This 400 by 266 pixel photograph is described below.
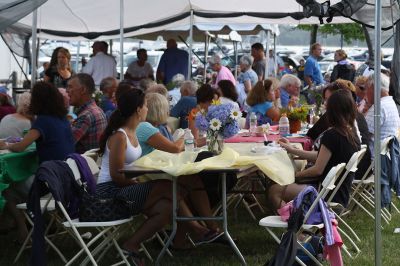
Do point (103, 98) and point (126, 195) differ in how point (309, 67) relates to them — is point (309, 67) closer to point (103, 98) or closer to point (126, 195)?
point (103, 98)

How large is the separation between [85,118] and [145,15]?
722 centimetres

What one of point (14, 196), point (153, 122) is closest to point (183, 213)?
point (153, 122)

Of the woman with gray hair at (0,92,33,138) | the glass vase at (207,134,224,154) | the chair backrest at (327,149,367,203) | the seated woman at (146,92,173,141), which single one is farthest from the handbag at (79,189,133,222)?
the woman with gray hair at (0,92,33,138)

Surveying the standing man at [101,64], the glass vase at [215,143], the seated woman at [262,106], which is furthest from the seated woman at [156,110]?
the standing man at [101,64]

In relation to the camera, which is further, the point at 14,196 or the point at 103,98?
the point at 103,98

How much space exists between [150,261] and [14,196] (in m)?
1.28

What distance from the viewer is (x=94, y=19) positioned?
15.0 m

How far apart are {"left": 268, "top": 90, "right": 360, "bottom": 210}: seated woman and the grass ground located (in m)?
0.53

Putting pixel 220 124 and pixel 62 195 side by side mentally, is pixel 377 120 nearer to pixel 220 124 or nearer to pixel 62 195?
pixel 220 124

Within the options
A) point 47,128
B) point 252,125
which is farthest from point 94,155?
point 252,125

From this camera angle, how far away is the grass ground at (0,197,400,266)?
6.60m

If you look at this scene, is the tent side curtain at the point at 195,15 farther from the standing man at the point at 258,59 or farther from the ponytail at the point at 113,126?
the ponytail at the point at 113,126

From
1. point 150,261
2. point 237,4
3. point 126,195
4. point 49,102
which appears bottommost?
point 150,261

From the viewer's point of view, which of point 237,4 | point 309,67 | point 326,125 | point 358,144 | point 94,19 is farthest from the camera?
point 309,67
